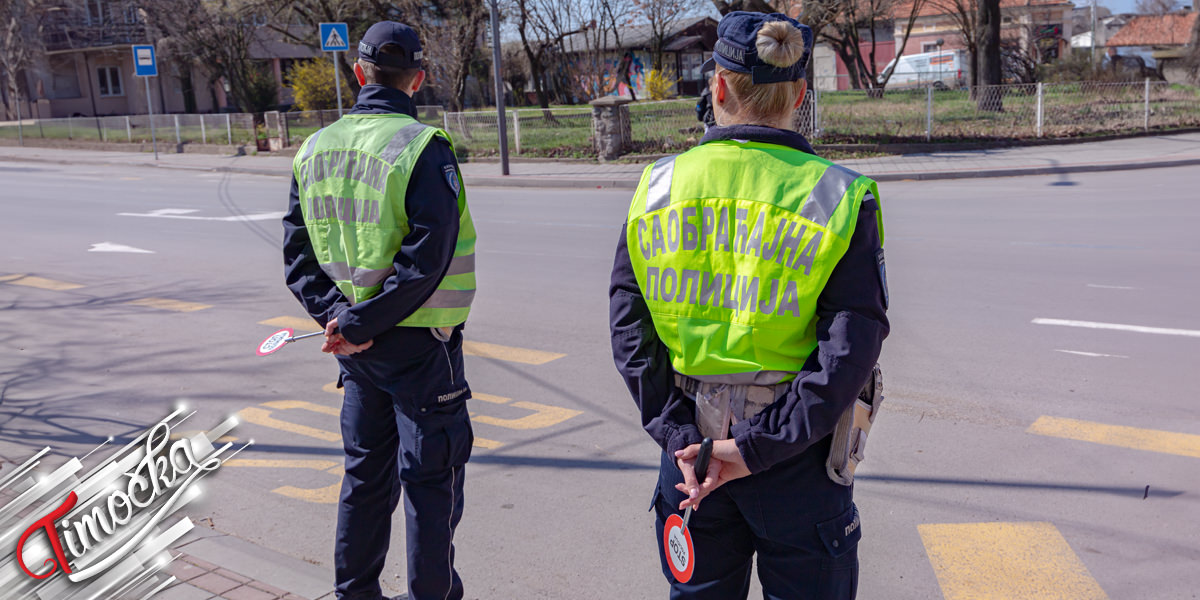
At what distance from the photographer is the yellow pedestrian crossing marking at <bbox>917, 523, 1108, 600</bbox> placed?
3.56 metres

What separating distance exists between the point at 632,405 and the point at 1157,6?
8734cm

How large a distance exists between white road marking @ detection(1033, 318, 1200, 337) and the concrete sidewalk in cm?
1110

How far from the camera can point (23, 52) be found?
4122cm

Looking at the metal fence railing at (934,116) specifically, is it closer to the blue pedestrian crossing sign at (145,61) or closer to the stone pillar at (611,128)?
the stone pillar at (611,128)

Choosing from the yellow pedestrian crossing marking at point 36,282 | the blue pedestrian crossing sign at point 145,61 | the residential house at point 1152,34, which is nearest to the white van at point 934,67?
the residential house at point 1152,34

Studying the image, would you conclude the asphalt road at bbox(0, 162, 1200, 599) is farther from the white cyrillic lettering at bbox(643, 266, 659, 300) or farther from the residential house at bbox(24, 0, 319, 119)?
the residential house at bbox(24, 0, 319, 119)

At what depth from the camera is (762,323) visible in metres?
2.09

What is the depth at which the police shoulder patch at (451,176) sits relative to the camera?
306 centimetres

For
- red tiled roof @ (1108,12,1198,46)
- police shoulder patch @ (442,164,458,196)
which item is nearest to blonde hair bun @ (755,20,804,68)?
Answer: police shoulder patch @ (442,164,458,196)

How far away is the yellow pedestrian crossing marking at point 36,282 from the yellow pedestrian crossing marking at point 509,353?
509 centimetres

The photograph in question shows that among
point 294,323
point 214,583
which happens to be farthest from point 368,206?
point 294,323

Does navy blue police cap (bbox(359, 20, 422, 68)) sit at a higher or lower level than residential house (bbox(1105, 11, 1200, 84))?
lower

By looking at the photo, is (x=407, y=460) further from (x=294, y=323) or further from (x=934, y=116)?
(x=934, y=116)

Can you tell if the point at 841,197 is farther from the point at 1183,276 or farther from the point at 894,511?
the point at 1183,276
